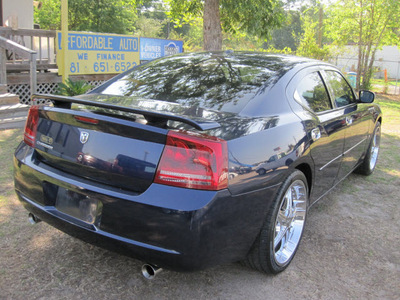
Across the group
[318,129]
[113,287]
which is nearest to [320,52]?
[318,129]

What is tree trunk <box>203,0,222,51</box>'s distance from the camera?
956 cm

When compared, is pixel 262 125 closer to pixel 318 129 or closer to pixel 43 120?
pixel 318 129

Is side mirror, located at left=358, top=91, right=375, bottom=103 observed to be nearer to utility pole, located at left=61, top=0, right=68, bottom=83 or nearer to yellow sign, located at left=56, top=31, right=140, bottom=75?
utility pole, located at left=61, top=0, right=68, bottom=83

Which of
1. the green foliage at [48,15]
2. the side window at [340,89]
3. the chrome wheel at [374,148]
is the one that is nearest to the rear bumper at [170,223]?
the side window at [340,89]

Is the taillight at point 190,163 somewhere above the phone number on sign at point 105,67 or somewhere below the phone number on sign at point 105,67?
below

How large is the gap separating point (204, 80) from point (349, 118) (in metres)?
1.78

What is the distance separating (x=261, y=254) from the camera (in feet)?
9.13

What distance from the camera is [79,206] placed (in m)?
2.51

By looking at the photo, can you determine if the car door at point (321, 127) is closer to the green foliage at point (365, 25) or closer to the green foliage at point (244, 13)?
the green foliage at point (244, 13)

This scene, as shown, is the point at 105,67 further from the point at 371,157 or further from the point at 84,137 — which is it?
the point at 84,137

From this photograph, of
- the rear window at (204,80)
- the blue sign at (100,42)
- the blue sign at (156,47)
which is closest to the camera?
the rear window at (204,80)

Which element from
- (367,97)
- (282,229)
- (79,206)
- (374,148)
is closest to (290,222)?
(282,229)

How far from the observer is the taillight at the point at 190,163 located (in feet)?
7.42

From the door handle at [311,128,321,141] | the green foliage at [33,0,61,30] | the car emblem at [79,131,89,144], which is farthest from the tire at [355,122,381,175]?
A: the green foliage at [33,0,61,30]
